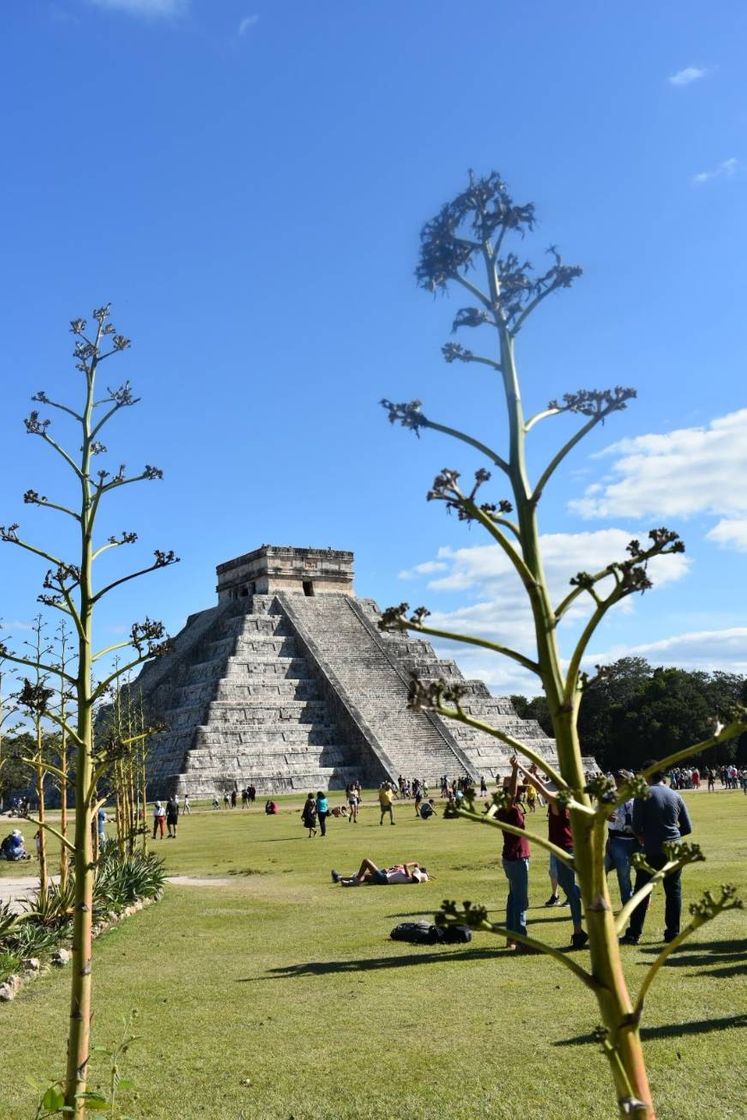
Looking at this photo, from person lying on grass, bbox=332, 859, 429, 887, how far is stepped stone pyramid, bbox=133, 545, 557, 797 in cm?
2348

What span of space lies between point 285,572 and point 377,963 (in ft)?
155

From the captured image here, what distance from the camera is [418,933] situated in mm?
9594

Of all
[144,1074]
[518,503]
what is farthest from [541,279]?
Result: [144,1074]

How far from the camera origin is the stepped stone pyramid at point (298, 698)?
41.6 metres

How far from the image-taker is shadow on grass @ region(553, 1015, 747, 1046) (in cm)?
591

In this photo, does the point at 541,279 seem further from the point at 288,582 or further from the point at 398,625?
the point at 288,582

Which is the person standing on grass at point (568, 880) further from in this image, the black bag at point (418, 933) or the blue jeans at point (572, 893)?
the black bag at point (418, 933)

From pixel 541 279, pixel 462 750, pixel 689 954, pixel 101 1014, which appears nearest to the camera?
pixel 541 279

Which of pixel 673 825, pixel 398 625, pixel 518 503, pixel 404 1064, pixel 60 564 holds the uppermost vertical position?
pixel 60 564

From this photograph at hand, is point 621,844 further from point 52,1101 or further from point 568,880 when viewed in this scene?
point 52,1101

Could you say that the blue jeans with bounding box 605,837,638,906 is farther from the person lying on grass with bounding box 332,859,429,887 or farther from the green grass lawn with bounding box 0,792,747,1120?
the person lying on grass with bounding box 332,859,429,887

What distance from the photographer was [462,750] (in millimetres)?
→ 46312

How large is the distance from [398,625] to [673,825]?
758 cm

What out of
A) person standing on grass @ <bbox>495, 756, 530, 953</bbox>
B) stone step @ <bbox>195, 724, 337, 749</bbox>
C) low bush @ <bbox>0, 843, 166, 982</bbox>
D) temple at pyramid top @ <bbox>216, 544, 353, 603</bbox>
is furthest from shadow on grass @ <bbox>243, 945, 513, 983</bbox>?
temple at pyramid top @ <bbox>216, 544, 353, 603</bbox>
